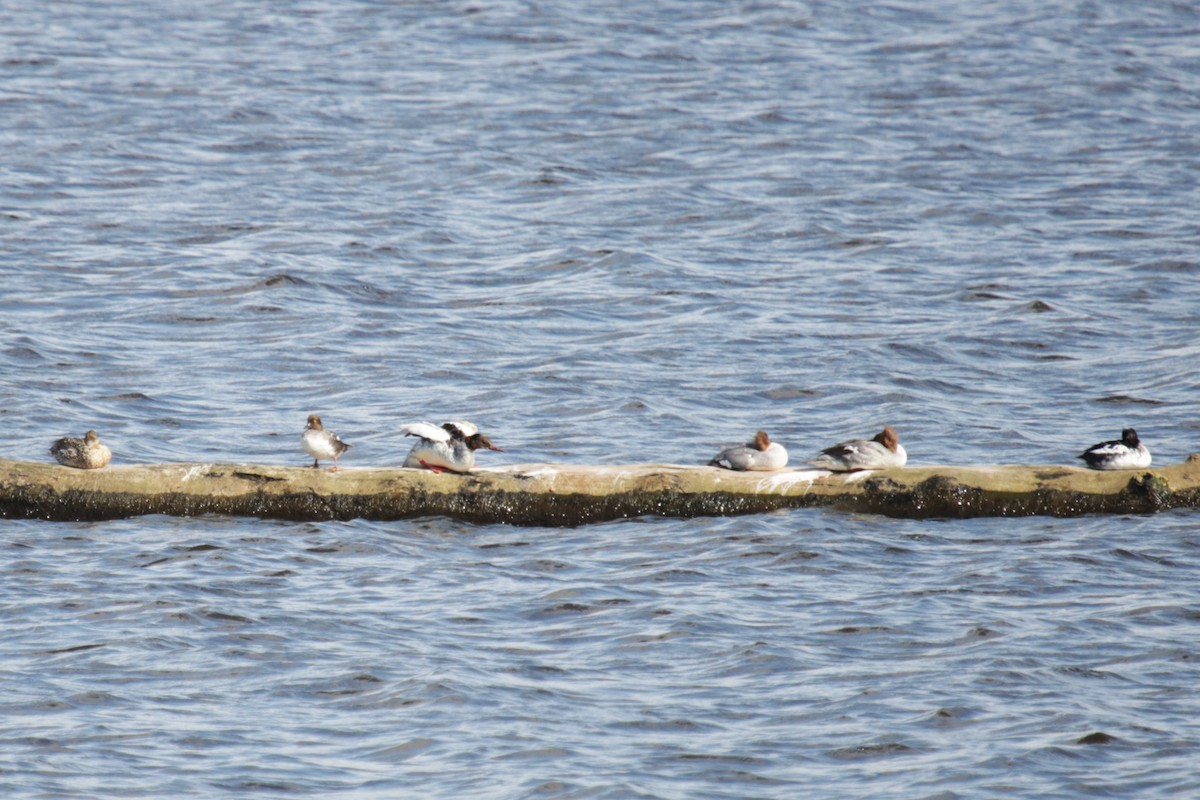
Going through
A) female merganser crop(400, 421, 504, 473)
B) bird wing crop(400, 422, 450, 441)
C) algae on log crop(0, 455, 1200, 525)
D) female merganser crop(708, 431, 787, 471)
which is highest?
bird wing crop(400, 422, 450, 441)

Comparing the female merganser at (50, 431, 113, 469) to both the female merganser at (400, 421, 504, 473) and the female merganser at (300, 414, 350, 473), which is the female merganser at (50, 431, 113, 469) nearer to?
the female merganser at (300, 414, 350, 473)

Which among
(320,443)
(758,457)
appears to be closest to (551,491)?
(758,457)

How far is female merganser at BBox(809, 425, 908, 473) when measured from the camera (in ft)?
37.6

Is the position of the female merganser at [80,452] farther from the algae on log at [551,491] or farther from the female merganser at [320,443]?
the female merganser at [320,443]

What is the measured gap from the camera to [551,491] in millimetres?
11344

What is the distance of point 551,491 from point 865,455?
7.21 ft

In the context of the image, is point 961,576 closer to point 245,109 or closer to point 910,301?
point 910,301

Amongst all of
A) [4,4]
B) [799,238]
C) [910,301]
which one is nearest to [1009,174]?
[799,238]

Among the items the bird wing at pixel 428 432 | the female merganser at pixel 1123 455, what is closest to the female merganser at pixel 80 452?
the bird wing at pixel 428 432

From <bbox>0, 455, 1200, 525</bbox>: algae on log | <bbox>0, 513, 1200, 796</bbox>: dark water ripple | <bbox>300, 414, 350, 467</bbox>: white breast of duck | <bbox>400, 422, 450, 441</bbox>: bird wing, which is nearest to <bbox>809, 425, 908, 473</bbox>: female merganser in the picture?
<bbox>0, 455, 1200, 525</bbox>: algae on log

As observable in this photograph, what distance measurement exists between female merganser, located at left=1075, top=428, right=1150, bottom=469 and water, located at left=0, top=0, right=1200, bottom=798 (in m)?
0.52

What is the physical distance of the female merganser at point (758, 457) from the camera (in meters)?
11.4

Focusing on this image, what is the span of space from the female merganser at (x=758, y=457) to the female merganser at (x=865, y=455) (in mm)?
314

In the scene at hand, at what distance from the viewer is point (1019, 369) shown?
18.5 metres
